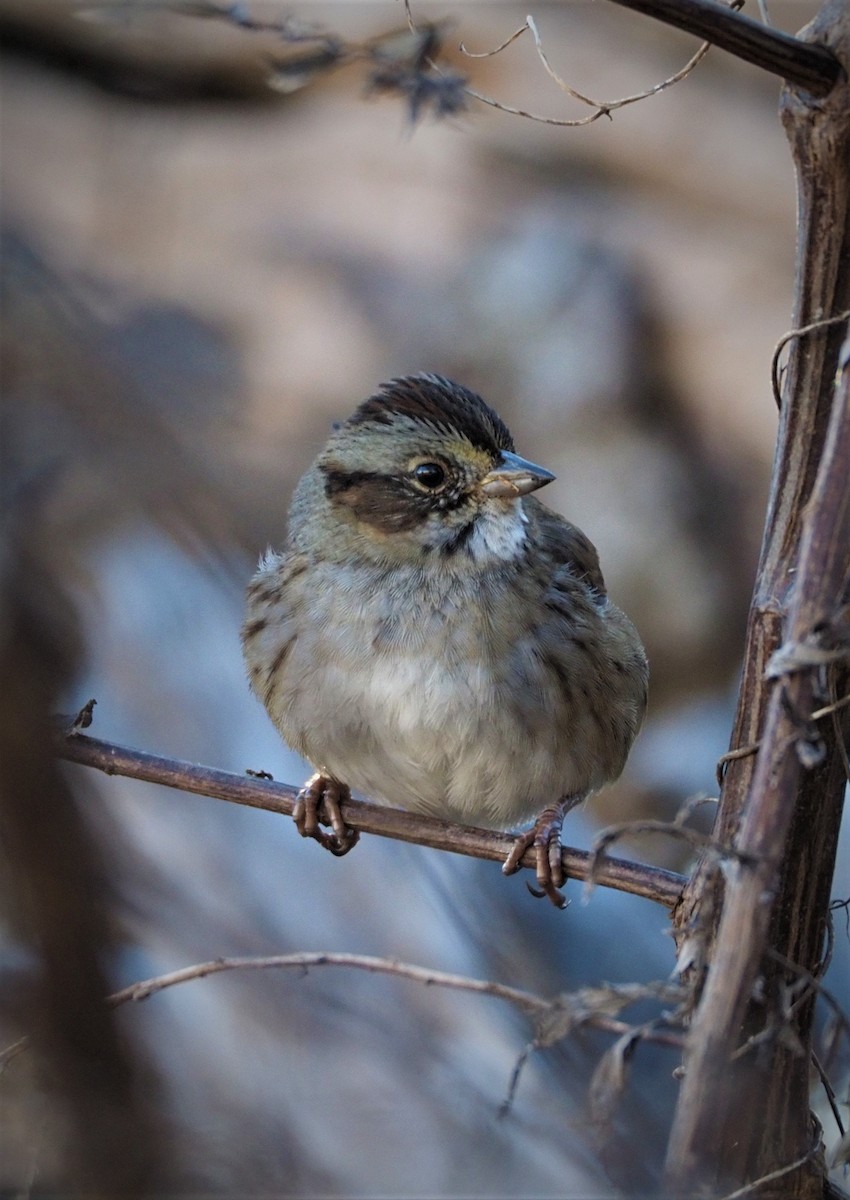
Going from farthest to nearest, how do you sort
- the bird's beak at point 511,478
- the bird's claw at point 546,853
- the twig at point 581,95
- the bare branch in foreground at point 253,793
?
the bird's beak at point 511,478 → the bird's claw at point 546,853 → the bare branch in foreground at point 253,793 → the twig at point 581,95

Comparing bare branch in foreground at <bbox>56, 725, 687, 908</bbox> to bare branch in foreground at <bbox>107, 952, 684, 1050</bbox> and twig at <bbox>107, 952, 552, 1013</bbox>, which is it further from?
bare branch in foreground at <bbox>107, 952, 684, 1050</bbox>

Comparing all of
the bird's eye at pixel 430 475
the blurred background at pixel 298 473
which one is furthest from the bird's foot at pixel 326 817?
the bird's eye at pixel 430 475

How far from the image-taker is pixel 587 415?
261 inches

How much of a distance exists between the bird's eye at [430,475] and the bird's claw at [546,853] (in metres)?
0.80

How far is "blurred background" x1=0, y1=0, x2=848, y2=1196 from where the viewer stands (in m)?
1.69

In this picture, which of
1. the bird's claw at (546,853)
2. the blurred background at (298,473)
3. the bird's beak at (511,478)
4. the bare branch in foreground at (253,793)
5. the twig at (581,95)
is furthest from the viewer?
the bird's beak at (511,478)

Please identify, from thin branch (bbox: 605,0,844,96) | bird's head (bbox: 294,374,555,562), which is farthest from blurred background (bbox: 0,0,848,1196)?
thin branch (bbox: 605,0,844,96)

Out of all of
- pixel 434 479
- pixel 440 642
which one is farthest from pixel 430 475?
pixel 440 642

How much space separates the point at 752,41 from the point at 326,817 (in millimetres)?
2294

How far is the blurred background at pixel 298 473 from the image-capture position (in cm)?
169

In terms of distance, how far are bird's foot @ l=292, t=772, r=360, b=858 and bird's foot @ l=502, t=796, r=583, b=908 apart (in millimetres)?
425

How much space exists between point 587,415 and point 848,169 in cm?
487

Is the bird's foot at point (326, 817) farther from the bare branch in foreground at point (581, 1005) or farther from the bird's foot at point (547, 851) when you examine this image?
the bare branch in foreground at point (581, 1005)

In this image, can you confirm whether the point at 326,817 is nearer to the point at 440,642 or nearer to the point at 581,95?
the point at 440,642
